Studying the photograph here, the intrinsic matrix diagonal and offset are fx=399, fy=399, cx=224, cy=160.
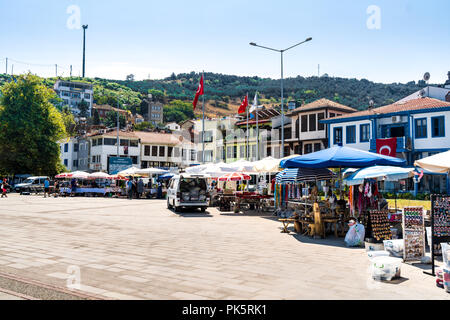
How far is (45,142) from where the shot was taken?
51.1m

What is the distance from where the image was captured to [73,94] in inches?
6294

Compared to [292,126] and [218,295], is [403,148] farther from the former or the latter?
[218,295]

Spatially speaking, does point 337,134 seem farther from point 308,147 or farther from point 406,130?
point 406,130

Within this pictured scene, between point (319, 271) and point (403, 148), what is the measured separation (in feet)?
115

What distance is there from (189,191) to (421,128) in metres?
26.7

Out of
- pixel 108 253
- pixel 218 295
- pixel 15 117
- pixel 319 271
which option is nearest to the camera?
pixel 218 295

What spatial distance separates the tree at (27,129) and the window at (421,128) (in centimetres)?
4289

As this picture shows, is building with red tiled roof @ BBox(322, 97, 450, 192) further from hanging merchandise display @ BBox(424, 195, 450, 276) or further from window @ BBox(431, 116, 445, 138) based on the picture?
hanging merchandise display @ BBox(424, 195, 450, 276)

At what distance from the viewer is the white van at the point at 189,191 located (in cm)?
2164

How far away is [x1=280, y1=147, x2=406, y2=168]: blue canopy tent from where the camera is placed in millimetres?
12805

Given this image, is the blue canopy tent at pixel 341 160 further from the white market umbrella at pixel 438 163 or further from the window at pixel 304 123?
the window at pixel 304 123

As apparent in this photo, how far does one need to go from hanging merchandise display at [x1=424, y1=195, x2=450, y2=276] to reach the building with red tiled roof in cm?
3228
